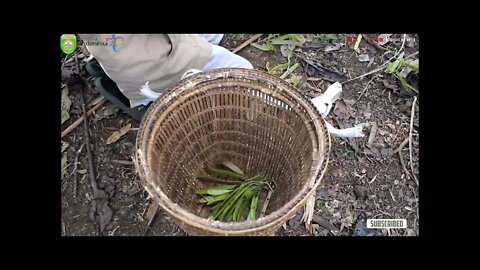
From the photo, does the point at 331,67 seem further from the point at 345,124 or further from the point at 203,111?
the point at 203,111

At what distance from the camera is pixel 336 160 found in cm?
147

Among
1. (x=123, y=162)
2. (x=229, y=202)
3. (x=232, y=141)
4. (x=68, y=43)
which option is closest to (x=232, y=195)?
(x=229, y=202)

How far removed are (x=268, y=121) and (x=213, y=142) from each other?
A: 0.16m

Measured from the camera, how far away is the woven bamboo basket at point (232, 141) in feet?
3.61

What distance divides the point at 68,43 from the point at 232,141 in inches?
18.0

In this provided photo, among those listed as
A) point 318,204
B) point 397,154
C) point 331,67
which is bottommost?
point 318,204

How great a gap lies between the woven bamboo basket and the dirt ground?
158 mm

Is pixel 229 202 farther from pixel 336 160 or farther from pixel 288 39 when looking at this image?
pixel 288 39

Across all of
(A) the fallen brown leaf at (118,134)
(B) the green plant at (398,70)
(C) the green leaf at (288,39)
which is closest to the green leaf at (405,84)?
(B) the green plant at (398,70)

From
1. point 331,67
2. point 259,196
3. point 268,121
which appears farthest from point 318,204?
point 331,67

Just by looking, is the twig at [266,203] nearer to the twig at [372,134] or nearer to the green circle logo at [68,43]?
the twig at [372,134]

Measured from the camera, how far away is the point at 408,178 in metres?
1.42

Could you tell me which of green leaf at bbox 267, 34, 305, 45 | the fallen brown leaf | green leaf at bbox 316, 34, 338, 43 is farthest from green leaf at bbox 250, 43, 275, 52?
the fallen brown leaf

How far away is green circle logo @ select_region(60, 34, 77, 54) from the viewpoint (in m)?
1.25
